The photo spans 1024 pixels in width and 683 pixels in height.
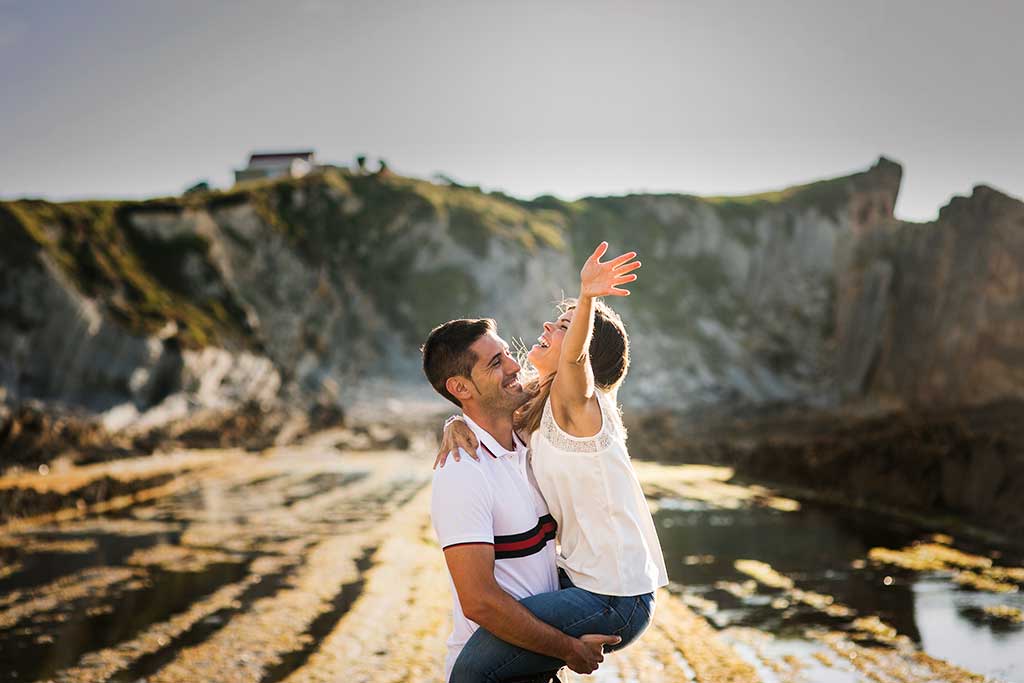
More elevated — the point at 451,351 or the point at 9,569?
the point at 451,351

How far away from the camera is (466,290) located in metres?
83.6

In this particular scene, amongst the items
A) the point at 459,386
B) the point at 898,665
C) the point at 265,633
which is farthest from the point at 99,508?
the point at 459,386

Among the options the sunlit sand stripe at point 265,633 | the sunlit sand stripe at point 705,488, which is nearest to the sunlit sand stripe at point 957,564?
the sunlit sand stripe at point 705,488

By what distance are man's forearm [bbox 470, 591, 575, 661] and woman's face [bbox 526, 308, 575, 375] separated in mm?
1224

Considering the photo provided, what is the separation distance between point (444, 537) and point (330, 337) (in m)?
71.1

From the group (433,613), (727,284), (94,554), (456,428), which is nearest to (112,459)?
(94,554)

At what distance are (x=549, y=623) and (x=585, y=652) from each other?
0.20 meters

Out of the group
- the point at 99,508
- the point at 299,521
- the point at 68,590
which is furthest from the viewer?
the point at 99,508

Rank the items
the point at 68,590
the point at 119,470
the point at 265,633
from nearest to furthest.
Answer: the point at 265,633
the point at 68,590
the point at 119,470

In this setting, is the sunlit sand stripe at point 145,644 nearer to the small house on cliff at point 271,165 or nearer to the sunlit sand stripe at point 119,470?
the sunlit sand stripe at point 119,470

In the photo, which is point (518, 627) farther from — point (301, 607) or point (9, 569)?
point (9, 569)

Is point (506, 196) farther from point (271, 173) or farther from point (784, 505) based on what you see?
point (784, 505)

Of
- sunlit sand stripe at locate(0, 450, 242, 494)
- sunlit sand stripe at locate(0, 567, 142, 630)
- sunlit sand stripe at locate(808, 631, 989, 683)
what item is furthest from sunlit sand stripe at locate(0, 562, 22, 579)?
sunlit sand stripe at locate(808, 631, 989, 683)

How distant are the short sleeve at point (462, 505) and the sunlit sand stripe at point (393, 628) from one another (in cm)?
593
